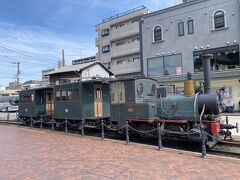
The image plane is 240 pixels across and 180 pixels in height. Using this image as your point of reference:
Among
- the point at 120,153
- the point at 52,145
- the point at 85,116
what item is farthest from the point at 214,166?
the point at 85,116

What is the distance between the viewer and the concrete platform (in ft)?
19.6

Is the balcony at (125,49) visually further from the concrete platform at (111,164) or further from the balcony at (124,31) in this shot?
the concrete platform at (111,164)

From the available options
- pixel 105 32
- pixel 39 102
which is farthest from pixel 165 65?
pixel 105 32

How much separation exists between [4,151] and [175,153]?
241 inches

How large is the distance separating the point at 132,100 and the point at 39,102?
10.5 meters

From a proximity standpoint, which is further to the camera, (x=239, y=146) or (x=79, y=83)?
(x=79, y=83)

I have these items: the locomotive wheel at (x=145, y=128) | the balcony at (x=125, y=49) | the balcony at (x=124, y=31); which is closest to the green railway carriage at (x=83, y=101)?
the locomotive wheel at (x=145, y=128)

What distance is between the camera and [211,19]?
23375 mm

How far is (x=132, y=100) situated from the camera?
11.1m

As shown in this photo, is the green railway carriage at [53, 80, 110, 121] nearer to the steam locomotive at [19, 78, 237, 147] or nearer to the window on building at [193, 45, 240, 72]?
the steam locomotive at [19, 78, 237, 147]

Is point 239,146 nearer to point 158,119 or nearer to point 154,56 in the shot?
point 158,119

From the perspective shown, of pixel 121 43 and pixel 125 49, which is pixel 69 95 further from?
pixel 121 43

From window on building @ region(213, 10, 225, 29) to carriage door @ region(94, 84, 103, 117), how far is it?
46.2 ft

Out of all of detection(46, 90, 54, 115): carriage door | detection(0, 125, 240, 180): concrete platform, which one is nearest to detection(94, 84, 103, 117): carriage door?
detection(46, 90, 54, 115): carriage door
